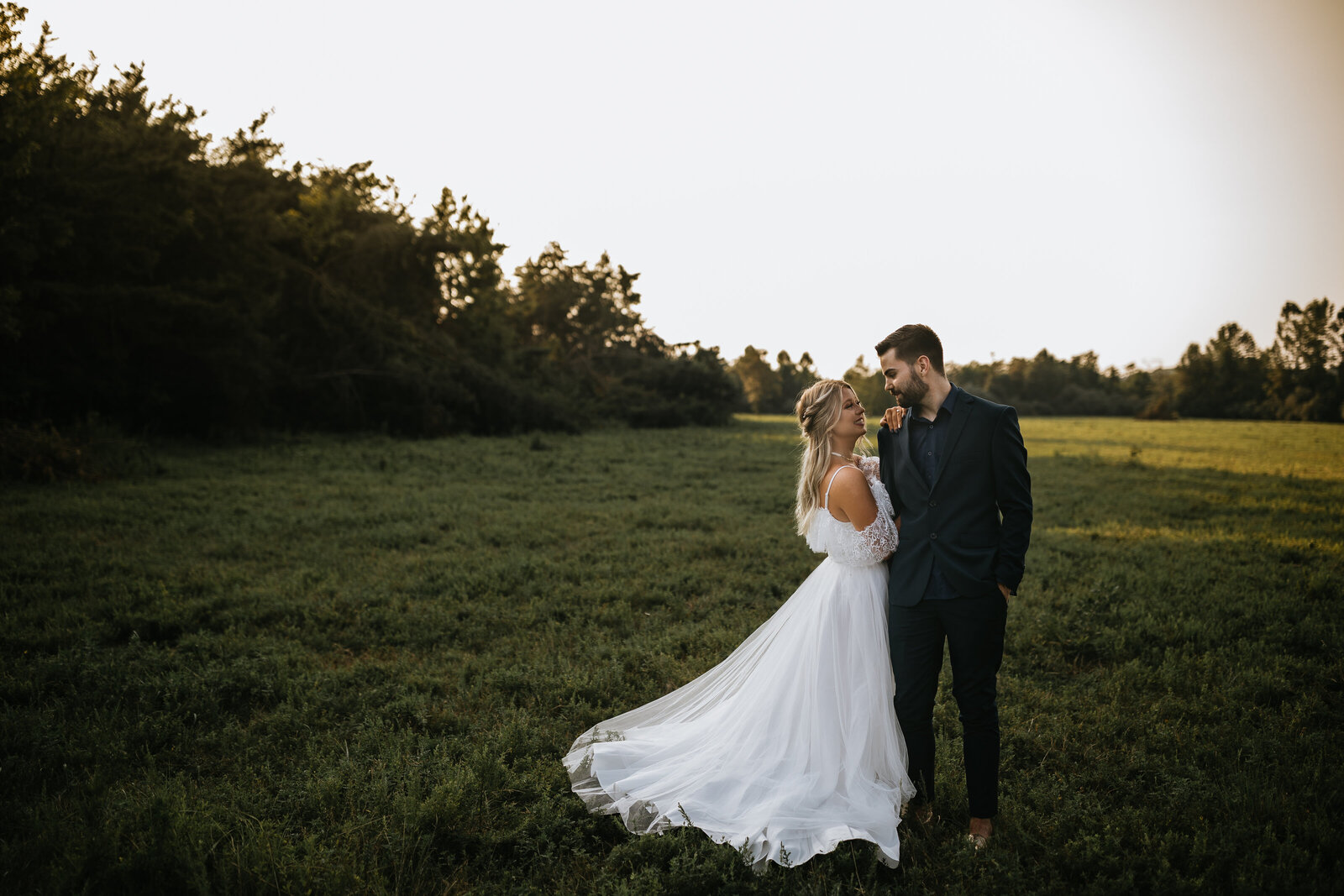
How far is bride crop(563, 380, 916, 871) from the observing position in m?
3.52

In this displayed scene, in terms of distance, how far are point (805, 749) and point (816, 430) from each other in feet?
5.83

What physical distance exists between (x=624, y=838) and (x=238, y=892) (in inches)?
70.5

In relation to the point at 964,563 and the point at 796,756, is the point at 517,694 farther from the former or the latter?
the point at 964,563

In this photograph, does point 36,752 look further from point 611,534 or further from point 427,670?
point 611,534

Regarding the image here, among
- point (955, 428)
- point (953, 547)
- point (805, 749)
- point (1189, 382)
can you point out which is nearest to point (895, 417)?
point (955, 428)

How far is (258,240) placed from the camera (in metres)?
20.4

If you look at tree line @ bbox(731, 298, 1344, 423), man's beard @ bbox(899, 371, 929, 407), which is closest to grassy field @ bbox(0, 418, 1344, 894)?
man's beard @ bbox(899, 371, 929, 407)

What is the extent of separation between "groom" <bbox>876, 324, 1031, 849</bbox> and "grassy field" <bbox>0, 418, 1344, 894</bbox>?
614 millimetres

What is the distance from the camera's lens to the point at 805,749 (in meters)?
3.77

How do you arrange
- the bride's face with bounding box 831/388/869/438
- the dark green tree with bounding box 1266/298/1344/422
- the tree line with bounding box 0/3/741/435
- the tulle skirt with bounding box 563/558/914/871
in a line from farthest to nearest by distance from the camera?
the dark green tree with bounding box 1266/298/1344/422 → the tree line with bounding box 0/3/741/435 → the bride's face with bounding box 831/388/869/438 → the tulle skirt with bounding box 563/558/914/871

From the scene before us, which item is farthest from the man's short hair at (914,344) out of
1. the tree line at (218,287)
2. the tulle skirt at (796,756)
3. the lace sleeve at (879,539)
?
the tree line at (218,287)

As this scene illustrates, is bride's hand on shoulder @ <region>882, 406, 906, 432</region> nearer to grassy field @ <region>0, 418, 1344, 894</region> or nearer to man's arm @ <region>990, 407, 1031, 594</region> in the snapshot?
man's arm @ <region>990, 407, 1031, 594</region>

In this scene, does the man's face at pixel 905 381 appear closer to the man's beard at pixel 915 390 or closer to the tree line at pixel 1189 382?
the man's beard at pixel 915 390

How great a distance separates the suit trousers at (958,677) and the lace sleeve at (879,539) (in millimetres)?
292
